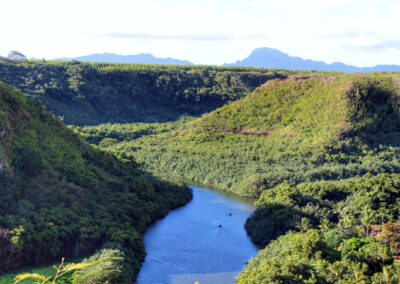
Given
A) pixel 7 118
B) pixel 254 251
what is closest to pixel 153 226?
pixel 254 251

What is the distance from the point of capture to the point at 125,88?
12300 centimetres

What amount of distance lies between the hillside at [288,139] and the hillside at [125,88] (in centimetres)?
2368

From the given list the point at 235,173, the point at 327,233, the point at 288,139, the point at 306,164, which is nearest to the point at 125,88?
the point at 288,139

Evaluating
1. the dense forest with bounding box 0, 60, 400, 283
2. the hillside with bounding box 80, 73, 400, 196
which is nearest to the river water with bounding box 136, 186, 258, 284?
the dense forest with bounding box 0, 60, 400, 283

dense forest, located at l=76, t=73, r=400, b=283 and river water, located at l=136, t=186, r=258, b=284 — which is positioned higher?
dense forest, located at l=76, t=73, r=400, b=283

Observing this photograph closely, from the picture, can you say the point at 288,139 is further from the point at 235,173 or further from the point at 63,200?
the point at 63,200

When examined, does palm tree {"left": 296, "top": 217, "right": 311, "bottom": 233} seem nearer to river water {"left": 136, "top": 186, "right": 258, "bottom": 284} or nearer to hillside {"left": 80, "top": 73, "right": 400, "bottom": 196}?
river water {"left": 136, "top": 186, "right": 258, "bottom": 284}

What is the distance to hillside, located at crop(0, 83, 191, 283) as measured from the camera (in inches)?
1350

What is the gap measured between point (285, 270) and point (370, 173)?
3407cm

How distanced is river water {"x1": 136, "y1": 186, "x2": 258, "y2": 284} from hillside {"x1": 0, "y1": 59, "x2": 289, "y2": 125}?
187 ft

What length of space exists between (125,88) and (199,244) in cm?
8538

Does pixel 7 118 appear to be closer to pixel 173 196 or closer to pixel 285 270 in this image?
pixel 173 196

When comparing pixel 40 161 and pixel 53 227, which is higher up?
pixel 40 161

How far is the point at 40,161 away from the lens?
4231 centimetres
